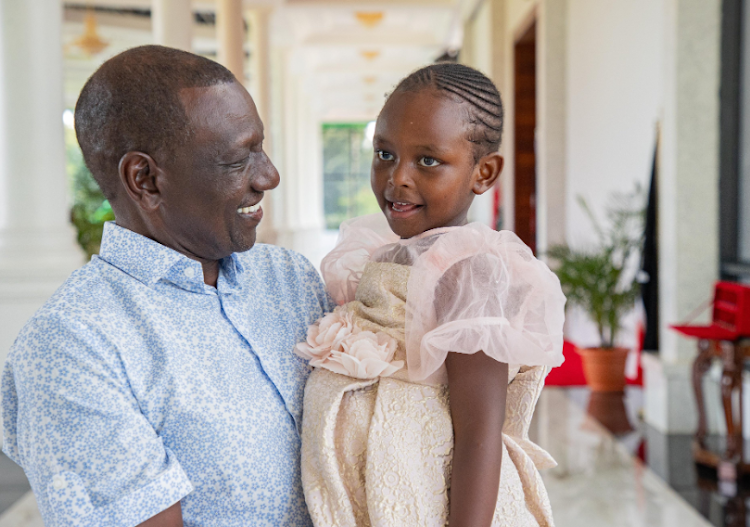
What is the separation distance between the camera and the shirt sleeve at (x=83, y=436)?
990 mm

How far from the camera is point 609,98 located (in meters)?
6.44

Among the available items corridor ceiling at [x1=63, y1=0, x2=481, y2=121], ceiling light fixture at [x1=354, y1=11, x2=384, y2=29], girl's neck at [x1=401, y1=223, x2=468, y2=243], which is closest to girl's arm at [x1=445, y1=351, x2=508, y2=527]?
girl's neck at [x1=401, y1=223, x2=468, y2=243]

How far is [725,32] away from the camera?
14.9ft

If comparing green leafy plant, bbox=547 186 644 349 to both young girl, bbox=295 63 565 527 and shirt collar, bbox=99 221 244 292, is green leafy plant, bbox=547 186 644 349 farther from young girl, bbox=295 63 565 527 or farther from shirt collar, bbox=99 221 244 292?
shirt collar, bbox=99 221 244 292

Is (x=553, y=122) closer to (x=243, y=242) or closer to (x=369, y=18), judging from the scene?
(x=243, y=242)

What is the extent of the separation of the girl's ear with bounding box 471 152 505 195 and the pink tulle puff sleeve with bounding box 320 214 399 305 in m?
0.23

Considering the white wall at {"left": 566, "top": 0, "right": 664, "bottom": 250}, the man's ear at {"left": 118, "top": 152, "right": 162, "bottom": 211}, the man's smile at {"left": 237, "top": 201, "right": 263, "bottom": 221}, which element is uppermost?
the white wall at {"left": 566, "top": 0, "right": 664, "bottom": 250}

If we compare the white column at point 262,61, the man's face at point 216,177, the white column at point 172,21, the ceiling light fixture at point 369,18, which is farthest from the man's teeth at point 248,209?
the ceiling light fixture at point 369,18

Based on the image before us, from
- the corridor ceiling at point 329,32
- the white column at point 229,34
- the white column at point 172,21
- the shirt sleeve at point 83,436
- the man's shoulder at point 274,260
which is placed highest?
the corridor ceiling at point 329,32

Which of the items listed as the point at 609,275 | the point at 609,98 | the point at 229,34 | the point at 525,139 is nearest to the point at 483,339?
the point at 609,275

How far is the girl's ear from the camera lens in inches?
55.1

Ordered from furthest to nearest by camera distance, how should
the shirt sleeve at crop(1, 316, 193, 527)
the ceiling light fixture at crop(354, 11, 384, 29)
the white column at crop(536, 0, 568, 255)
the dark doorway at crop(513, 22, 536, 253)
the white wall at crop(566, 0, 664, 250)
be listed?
the ceiling light fixture at crop(354, 11, 384, 29), the dark doorway at crop(513, 22, 536, 253), the white column at crop(536, 0, 568, 255), the white wall at crop(566, 0, 664, 250), the shirt sleeve at crop(1, 316, 193, 527)

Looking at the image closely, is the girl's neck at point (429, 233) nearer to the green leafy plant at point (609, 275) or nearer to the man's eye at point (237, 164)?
the man's eye at point (237, 164)

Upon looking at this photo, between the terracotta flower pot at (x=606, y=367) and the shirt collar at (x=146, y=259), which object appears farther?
the terracotta flower pot at (x=606, y=367)
